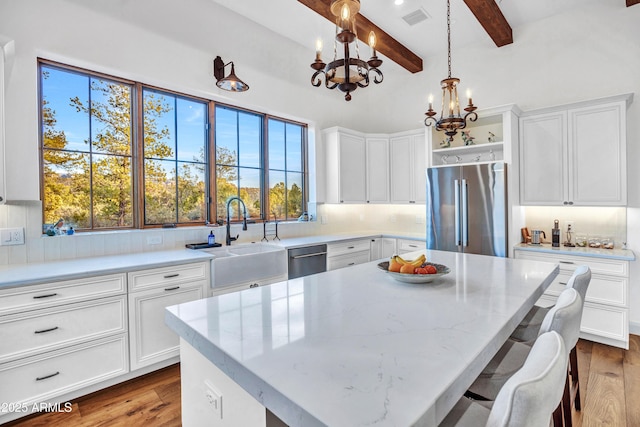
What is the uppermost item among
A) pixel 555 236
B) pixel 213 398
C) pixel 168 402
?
pixel 555 236

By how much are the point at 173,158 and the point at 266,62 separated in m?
1.60

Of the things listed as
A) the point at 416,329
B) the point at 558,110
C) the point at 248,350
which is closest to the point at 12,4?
the point at 248,350

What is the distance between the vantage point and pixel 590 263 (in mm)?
3092

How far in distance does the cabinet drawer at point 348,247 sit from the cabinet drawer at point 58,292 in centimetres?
221

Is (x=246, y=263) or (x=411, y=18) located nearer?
(x=246, y=263)

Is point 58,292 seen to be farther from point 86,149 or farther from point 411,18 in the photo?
point 411,18

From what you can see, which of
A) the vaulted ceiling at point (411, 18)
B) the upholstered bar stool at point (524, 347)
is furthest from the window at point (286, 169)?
the upholstered bar stool at point (524, 347)

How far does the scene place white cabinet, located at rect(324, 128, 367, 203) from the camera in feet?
14.7

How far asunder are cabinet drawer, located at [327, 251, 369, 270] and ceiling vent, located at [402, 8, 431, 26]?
2.82 metres

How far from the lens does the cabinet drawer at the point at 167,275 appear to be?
2406 millimetres

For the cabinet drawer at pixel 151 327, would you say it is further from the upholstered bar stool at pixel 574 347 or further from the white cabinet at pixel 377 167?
the white cabinet at pixel 377 167

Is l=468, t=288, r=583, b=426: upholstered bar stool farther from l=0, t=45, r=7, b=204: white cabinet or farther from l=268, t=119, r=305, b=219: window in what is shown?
l=268, t=119, r=305, b=219: window

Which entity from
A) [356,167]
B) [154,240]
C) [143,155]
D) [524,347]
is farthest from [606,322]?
[143,155]

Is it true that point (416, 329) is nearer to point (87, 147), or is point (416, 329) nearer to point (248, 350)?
point (248, 350)
